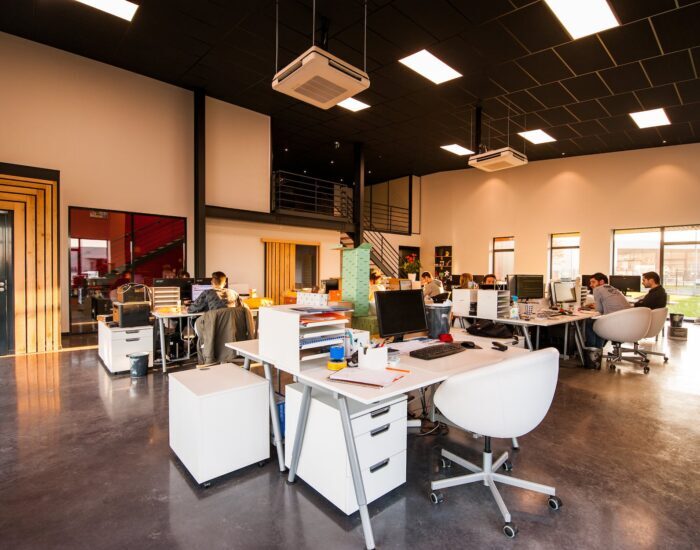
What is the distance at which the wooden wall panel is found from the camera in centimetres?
544

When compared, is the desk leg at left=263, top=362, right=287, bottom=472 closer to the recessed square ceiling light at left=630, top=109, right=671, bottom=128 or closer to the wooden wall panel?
the wooden wall panel

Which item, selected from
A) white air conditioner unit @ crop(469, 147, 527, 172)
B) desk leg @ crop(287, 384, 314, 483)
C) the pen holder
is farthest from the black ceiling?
desk leg @ crop(287, 384, 314, 483)

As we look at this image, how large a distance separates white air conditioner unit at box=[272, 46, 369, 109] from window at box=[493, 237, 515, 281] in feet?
31.8

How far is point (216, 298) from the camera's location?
461cm

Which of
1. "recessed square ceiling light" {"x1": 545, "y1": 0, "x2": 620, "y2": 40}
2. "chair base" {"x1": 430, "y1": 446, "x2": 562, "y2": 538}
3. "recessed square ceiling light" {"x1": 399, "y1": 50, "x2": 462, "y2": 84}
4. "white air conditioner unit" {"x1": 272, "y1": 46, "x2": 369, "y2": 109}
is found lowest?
"chair base" {"x1": 430, "y1": 446, "x2": 562, "y2": 538}

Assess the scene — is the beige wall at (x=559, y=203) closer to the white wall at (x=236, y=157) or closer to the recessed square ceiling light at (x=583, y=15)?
the recessed square ceiling light at (x=583, y=15)

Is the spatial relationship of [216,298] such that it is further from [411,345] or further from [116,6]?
[116,6]

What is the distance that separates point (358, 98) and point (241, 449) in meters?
6.69

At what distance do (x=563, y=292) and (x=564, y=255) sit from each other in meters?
5.87

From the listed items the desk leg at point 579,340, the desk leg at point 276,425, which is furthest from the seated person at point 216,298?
the desk leg at point 579,340

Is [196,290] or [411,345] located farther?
[196,290]

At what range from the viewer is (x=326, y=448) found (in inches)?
83.0

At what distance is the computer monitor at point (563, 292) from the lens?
591 centimetres

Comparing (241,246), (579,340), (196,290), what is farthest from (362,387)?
(241,246)
